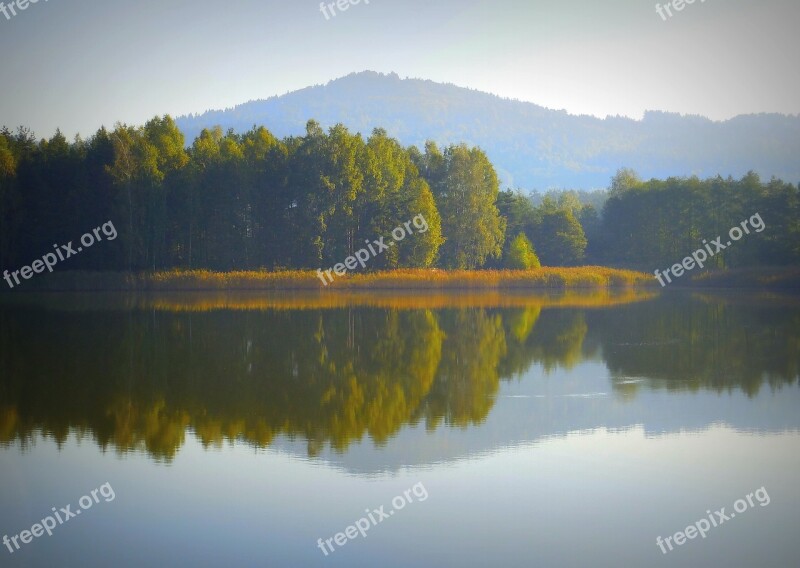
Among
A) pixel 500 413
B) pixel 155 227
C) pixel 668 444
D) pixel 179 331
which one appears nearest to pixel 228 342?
pixel 179 331

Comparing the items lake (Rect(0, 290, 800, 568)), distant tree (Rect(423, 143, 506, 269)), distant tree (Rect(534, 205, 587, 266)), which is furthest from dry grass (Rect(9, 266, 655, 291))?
lake (Rect(0, 290, 800, 568))

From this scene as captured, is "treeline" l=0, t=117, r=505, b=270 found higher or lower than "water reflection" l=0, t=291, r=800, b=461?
higher

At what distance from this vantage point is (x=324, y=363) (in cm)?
1989

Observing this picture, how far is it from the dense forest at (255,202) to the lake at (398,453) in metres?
36.6

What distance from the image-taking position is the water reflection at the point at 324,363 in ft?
44.1

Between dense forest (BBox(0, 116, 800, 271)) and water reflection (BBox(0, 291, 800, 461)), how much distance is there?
2343cm

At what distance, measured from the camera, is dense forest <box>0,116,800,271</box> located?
193 feet

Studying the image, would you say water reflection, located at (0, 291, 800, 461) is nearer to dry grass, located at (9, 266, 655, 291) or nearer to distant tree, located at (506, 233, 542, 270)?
dry grass, located at (9, 266, 655, 291)

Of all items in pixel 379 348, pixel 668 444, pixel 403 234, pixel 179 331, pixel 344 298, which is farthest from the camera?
pixel 403 234

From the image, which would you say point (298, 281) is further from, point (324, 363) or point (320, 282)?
point (324, 363)

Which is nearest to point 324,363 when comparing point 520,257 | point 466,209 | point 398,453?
point 398,453

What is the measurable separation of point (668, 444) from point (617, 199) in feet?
258

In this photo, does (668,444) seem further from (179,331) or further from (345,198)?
(345,198)

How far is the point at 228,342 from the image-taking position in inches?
941
